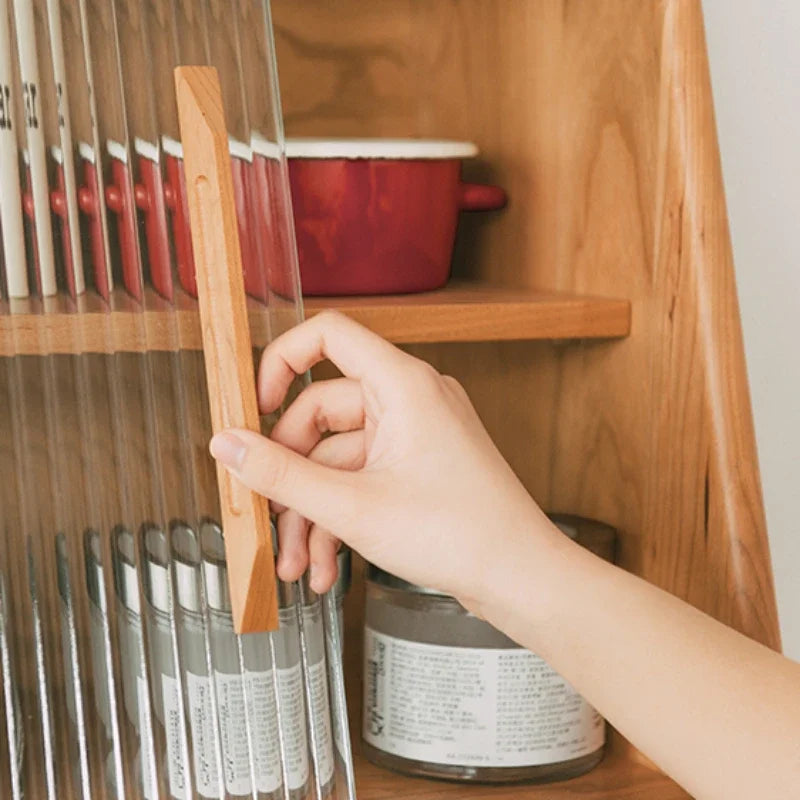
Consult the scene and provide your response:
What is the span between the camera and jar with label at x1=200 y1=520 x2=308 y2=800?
0.71 metres

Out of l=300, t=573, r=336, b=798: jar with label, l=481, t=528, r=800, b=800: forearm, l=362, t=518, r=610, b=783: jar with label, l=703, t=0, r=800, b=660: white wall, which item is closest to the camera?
l=481, t=528, r=800, b=800: forearm

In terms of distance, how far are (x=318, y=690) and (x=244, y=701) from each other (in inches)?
1.8

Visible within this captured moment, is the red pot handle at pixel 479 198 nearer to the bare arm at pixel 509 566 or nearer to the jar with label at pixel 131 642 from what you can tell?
the bare arm at pixel 509 566

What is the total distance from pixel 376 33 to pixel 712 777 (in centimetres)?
65

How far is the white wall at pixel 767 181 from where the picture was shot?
116 cm

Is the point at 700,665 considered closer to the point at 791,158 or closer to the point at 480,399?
the point at 480,399

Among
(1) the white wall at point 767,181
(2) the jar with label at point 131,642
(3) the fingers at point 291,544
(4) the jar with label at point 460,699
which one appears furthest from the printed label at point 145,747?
(1) the white wall at point 767,181

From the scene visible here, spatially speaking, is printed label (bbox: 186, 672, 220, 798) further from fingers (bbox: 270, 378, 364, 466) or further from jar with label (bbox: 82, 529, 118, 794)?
fingers (bbox: 270, 378, 364, 466)

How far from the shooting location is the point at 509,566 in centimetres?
67

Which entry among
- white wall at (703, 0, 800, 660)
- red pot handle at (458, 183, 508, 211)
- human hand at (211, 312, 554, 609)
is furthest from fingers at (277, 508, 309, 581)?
white wall at (703, 0, 800, 660)

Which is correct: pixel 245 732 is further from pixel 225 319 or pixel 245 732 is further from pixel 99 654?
pixel 225 319

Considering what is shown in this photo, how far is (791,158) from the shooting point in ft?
3.84

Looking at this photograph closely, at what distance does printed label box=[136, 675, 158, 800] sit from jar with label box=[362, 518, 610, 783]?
0.20m

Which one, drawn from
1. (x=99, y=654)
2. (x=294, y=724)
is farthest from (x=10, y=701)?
(x=294, y=724)
